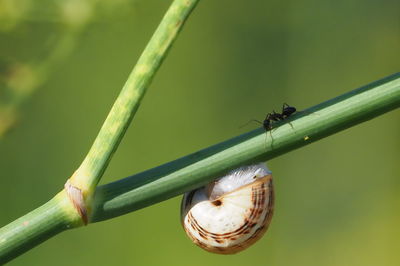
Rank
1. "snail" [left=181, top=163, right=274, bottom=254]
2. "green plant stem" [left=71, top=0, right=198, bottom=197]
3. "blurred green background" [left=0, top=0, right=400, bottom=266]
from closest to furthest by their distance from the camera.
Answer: "green plant stem" [left=71, top=0, right=198, bottom=197], "snail" [left=181, top=163, right=274, bottom=254], "blurred green background" [left=0, top=0, right=400, bottom=266]

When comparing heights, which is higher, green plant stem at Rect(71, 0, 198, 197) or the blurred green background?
the blurred green background

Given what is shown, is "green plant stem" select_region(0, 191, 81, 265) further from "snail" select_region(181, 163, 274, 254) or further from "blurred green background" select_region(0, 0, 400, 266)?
"blurred green background" select_region(0, 0, 400, 266)

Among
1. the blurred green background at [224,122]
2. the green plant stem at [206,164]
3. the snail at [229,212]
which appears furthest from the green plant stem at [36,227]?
the blurred green background at [224,122]

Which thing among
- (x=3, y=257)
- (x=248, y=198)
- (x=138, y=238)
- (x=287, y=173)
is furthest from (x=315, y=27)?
(x=3, y=257)

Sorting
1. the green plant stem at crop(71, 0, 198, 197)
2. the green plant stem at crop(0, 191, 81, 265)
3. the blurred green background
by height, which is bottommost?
the green plant stem at crop(0, 191, 81, 265)

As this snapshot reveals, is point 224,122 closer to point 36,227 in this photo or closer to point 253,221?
point 253,221

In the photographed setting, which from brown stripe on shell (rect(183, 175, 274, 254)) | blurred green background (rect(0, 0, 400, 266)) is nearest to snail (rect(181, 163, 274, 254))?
brown stripe on shell (rect(183, 175, 274, 254))
